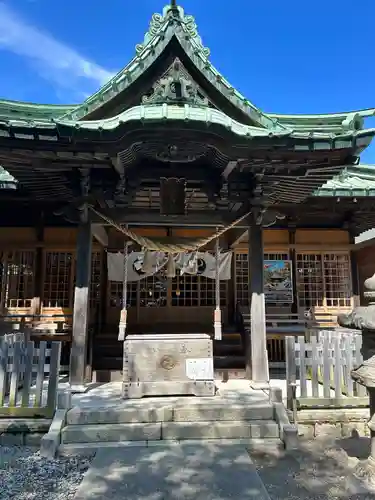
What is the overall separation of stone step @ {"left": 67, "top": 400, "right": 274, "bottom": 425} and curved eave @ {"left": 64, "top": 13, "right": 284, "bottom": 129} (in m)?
5.12

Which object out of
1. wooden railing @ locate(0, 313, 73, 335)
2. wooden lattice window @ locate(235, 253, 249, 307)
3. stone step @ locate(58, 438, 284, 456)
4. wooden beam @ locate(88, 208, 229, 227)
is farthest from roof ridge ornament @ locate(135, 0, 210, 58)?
stone step @ locate(58, 438, 284, 456)

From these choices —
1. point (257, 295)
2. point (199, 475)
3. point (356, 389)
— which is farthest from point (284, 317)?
point (199, 475)

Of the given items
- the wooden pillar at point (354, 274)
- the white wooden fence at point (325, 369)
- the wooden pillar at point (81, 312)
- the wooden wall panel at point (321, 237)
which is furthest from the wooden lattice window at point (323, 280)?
the wooden pillar at point (81, 312)

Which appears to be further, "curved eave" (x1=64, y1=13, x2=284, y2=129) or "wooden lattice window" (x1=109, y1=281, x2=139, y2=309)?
"wooden lattice window" (x1=109, y1=281, x2=139, y2=309)

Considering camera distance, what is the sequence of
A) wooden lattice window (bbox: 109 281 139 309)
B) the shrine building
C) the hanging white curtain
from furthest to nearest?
wooden lattice window (bbox: 109 281 139 309), the hanging white curtain, the shrine building

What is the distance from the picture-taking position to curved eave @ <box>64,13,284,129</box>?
670 centimetres

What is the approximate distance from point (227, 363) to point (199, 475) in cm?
419

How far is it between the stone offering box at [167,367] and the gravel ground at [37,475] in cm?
165

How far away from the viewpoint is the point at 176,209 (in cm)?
734

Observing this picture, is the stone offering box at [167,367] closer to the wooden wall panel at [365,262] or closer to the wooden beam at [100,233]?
the wooden beam at [100,233]

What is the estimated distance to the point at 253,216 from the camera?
7535 mm

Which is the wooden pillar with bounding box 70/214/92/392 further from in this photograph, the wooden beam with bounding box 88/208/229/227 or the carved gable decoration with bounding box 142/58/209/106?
the carved gable decoration with bounding box 142/58/209/106

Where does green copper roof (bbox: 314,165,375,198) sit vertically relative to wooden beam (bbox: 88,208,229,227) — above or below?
above

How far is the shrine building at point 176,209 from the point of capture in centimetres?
593
